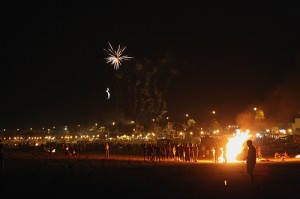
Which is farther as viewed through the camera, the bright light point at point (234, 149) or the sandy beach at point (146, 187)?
the bright light point at point (234, 149)

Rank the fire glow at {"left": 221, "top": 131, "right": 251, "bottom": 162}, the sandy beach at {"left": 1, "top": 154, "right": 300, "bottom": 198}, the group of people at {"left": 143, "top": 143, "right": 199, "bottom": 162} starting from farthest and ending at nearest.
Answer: the fire glow at {"left": 221, "top": 131, "right": 251, "bottom": 162} → the group of people at {"left": 143, "top": 143, "right": 199, "bottom": 162} → the sandy beach at {"left": 1, "top": 154, "right": 300, "bottom": 198}

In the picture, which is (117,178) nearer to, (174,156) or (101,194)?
(101,194)

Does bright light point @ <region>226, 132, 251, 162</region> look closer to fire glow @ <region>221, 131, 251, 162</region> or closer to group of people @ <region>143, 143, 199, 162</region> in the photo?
fire glow @ <region>221, 131, 251, 162</region>

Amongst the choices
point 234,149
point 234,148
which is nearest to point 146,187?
point 234,149

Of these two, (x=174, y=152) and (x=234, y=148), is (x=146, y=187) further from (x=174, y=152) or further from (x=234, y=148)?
(x=234, y=148)

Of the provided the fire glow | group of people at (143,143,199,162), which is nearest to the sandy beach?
group of people at (143,143,199,162)

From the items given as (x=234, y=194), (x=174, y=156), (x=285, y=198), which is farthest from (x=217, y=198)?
(x=174, y=156)

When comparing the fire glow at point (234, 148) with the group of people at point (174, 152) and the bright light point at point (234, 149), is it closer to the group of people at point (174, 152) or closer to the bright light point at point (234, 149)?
the bright light point at point (234, 149)

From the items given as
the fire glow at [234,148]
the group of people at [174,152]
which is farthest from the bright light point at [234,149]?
the group of people at [174,152]

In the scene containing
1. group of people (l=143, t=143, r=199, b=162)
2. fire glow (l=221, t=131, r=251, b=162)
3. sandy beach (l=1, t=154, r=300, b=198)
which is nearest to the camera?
sandy beach (l=1, t=154, r=300, b=198)

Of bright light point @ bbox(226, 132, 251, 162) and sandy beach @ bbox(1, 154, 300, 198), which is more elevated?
bright light point @ bbox(226, 132, 251, 162)

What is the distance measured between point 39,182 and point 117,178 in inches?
147

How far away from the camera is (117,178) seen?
20.5m

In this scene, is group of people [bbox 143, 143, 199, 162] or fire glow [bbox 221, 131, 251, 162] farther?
fire glow [bbox 221, 131, 251, 162]
